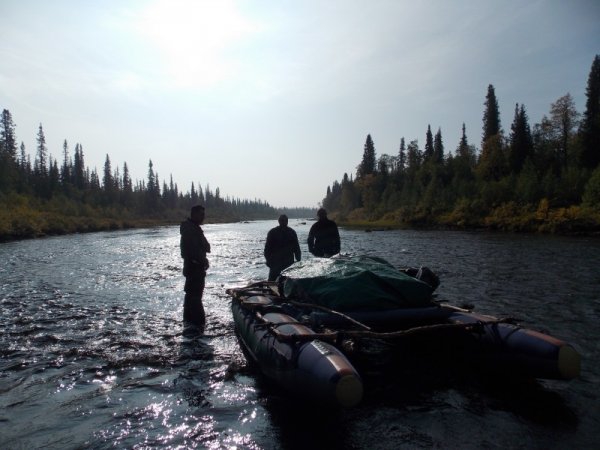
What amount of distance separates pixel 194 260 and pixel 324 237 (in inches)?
163

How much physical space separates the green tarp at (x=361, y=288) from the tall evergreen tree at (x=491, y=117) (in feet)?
273

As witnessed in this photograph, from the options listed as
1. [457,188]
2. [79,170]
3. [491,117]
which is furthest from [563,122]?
[79,170]

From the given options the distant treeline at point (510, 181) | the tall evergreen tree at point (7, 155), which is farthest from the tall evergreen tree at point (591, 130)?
the tall evergreen tree at point (7, 155)

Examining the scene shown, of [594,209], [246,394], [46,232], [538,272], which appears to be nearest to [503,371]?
[246,394]

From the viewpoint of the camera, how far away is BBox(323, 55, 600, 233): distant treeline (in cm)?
4678

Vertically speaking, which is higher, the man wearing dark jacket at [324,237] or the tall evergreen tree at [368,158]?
the tall evergreen tree at [368,158]

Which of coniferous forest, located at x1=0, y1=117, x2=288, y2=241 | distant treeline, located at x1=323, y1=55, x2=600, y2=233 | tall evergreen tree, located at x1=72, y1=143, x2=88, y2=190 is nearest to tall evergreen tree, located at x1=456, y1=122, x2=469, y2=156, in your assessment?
distant treeline, located at x1=323, y1=55, x2=600, y2=233

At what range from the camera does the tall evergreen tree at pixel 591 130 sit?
5638cm

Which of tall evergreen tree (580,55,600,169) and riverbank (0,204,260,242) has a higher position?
tall evergreen tree (580,55,600,169)

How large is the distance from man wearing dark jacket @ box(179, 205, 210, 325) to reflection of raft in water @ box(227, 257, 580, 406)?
5.02 ft

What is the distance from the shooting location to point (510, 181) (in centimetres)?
5762

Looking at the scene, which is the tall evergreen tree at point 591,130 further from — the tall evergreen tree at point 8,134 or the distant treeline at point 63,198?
the tall evergreen tree at point 8,134

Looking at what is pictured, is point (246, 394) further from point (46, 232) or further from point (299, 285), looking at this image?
point (46, 232)

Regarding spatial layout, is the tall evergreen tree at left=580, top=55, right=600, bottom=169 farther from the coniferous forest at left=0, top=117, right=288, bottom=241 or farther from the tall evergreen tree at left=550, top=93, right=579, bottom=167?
the coniferous forest at left=0, top=117, right=288, bottom=241
